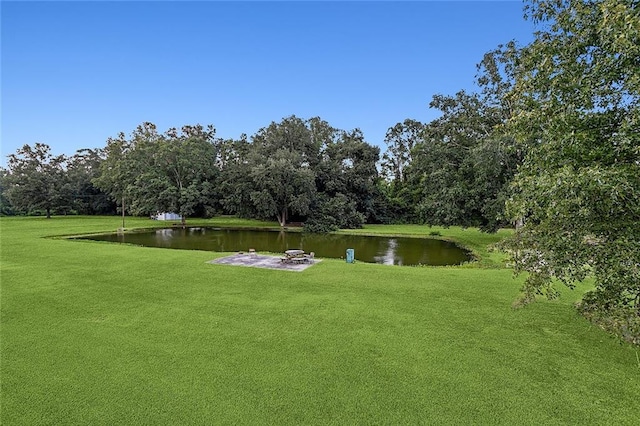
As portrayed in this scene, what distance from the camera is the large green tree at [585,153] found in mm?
3727

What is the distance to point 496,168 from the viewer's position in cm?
1642

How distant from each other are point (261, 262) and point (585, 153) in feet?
30.4

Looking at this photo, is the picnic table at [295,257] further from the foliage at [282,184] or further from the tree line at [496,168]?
the foliage at [282,184]

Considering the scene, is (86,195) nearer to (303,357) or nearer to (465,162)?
(465,162)

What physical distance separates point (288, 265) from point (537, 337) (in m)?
7.20

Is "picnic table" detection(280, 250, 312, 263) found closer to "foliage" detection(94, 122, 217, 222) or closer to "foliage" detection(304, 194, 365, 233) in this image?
"foliage" detection(304, 194, 365, 233)

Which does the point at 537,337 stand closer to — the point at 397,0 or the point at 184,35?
the point at 397,0

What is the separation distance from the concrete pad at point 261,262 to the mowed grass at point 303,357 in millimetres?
2099

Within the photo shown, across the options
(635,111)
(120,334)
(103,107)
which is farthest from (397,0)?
(103,107)

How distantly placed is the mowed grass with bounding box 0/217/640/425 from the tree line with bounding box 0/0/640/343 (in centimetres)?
100

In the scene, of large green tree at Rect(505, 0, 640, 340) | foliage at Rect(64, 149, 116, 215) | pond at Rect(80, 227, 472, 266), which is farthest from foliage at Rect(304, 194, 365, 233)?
foliage at Rect(64, 149, 116, 215)

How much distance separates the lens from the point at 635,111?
12.5 feet

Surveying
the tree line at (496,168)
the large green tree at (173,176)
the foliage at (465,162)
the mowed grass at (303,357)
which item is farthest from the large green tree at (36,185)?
the foliage at (465,162)

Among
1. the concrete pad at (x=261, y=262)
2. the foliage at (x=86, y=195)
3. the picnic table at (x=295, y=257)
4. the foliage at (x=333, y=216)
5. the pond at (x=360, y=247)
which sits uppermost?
the foliage at (x=86, y=195)
